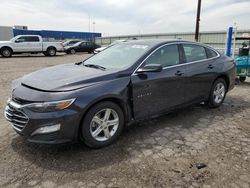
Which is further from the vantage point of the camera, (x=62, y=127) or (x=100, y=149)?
(x=100, y=149)

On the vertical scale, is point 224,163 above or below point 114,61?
below

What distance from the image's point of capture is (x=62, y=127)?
2811 mm

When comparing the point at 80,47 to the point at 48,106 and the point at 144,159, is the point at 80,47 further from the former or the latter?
the point at 144,159

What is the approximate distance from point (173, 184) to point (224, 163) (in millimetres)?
882

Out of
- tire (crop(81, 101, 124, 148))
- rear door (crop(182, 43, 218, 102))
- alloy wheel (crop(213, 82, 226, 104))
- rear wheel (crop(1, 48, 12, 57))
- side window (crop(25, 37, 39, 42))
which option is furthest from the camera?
side window (crop(25, 37, 39, 42))

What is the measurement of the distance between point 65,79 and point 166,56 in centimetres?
193

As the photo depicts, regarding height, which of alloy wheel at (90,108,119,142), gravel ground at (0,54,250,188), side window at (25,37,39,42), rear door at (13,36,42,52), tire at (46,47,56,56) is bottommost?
gravel ground at (0,54,250,188)

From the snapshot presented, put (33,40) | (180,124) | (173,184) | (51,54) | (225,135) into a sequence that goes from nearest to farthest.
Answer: (173,184)
(225,135)
(180,124)
(33,40)
(51,54)

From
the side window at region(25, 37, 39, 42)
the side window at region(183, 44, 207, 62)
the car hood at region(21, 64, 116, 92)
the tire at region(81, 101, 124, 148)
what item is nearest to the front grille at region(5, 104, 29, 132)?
the car hood at region(21, 64, 116, 92)

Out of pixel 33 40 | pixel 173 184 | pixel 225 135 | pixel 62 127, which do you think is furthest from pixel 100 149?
pixel 33 40

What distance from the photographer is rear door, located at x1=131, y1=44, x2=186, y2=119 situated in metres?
3.55

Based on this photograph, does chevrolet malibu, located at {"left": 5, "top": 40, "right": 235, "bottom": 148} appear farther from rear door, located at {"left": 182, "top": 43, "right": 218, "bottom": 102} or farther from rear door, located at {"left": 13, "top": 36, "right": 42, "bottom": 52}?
rear door, located at {"left": 13, "top": 36, "right": 42, "bottom": 52}

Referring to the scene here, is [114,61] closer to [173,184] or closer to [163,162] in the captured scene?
[163,162]

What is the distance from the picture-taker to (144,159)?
3.02m
